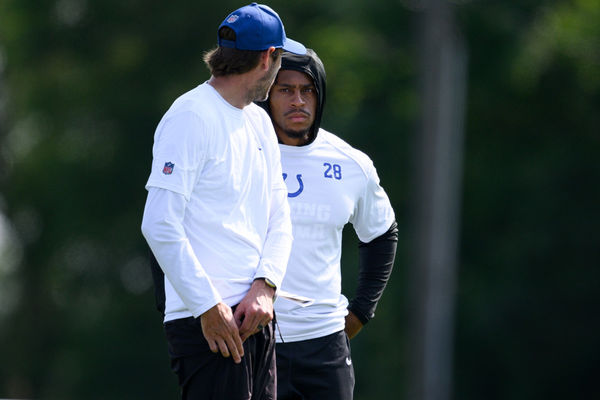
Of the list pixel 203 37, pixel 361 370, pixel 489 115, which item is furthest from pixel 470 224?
pixel 203 37

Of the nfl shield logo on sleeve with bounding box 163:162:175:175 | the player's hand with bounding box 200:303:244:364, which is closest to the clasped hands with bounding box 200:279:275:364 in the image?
the player's hand with bounding box 200:303:244:364

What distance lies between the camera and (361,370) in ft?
53.8

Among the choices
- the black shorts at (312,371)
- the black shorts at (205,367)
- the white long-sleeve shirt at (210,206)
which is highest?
the white long-sleeve shirt at (210,206)

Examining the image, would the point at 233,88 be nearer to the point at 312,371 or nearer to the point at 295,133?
the point at 295,133

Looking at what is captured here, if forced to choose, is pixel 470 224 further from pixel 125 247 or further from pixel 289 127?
pixel 289 127

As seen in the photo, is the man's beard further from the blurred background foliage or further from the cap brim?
the blurred background foliage

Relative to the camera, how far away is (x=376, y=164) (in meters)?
16.8

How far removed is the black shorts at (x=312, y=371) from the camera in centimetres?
442

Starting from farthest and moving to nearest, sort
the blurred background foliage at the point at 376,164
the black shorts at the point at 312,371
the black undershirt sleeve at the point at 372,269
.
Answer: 1. the blurred background foliage at the point at 376,164
2. the black undershirt sleeve at the point at 372,269
3. the black shorts at the point at 312,371

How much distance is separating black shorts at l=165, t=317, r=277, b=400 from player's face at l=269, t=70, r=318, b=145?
4.04 feet

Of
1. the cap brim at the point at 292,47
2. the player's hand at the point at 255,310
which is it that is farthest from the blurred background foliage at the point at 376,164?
the player's hand at the point at 255,310

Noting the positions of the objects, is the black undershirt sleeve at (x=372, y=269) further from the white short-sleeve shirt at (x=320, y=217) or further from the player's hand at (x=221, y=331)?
the player's hand at (x=221, y=331)

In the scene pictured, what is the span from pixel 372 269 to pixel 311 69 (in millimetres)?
992

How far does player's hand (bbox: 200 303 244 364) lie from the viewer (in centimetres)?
339
